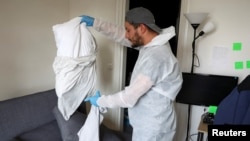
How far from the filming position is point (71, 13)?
284cm

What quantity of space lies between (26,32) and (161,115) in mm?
1592

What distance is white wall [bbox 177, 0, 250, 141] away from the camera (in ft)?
7.46

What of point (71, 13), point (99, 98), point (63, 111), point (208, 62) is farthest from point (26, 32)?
point (208, 62)

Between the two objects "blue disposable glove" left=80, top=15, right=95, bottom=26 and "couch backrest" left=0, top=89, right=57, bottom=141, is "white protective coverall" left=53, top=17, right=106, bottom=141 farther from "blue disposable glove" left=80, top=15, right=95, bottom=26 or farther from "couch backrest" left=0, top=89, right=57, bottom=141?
"couch backrest" left=0, top=89, right=57, bottom=141

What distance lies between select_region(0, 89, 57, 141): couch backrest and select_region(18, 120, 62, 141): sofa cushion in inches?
1.6

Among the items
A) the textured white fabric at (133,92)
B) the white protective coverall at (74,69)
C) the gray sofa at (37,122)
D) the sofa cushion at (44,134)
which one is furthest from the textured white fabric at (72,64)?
the textured white fabric at (133,92)

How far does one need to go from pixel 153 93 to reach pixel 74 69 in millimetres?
693

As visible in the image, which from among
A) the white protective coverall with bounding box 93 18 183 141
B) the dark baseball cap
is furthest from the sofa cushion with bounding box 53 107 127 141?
the dark baseball cap

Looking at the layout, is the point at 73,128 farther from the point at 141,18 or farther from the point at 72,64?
the point at 141,18

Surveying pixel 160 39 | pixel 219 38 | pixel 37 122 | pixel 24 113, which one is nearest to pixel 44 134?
pixel 37 122

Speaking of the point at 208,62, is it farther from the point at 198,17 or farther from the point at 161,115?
the point at 161,115

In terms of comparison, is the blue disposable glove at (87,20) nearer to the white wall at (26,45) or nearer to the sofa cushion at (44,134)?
the white wall at (26,45)

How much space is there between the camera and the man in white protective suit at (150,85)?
1.45 metres

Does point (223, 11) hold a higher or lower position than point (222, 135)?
higher
